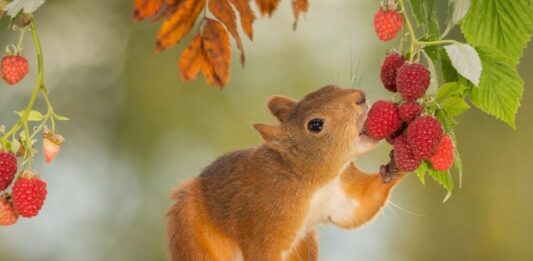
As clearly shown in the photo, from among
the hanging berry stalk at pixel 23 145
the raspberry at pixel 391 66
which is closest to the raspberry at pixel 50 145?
the hanging berry stalk at pixel 23 145

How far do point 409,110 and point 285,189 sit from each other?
0.21 metres

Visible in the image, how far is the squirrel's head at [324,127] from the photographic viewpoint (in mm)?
1003

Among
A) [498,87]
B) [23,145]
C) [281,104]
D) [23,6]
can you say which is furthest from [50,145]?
[498,87]

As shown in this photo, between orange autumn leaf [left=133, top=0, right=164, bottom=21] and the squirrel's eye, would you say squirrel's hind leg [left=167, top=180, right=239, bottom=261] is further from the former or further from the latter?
orange autumn leaf [left=133, top=0, right=164, bottom=21]

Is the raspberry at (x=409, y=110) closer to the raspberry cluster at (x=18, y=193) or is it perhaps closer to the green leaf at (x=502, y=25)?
the green leaf at (x=502, y=25)

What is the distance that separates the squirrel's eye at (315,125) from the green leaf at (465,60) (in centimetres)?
17

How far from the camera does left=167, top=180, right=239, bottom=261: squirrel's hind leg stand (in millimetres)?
1049

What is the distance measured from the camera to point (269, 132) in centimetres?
100

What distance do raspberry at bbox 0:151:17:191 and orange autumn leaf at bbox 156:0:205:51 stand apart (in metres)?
0.21

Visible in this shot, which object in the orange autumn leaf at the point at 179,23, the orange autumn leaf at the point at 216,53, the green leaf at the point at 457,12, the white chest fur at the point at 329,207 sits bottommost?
the white chest fur at the point at 329,207

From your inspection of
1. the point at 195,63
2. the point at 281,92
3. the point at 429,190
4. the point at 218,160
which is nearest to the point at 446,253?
the point at 429,190

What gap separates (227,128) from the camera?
1.40 meters

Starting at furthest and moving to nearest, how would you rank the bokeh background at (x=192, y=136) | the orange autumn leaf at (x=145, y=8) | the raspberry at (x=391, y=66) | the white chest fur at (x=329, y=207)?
the bokeh background at (x=192, y=136) < the white chest fur at (x=329, y=207) < the raspberry at (x=391, y=66) < the orange autumn leaf at (x=145, y=8)

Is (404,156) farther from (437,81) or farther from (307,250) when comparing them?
(307,250)
